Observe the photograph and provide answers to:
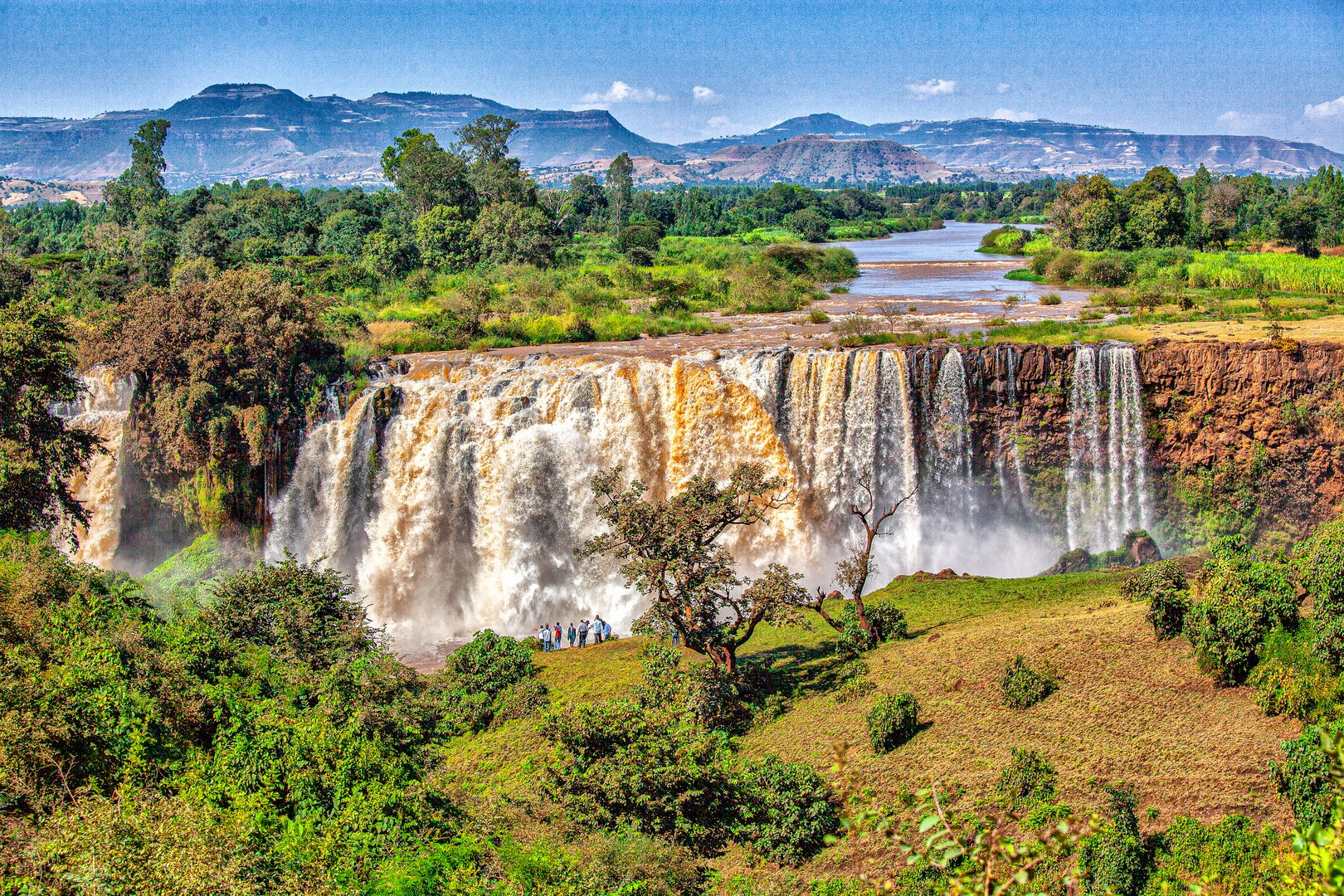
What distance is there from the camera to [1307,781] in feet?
35.6

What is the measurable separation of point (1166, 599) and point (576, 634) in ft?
43.3

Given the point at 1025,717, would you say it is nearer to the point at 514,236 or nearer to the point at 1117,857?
the point at 1117,857

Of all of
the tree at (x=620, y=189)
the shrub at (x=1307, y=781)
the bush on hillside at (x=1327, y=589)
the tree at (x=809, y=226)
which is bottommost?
the shrub at (x=1307, y=781)

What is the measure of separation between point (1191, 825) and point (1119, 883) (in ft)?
3.97

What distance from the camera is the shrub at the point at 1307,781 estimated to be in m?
10.5

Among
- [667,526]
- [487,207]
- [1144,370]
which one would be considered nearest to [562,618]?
[667,526]

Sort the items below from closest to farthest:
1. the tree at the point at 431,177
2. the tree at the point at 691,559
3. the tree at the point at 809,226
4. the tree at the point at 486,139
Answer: the tree at the point at 691,559 → the tree at the point at 431,177 → the tree at the point at 486,139 → the tree at the point at 809,226

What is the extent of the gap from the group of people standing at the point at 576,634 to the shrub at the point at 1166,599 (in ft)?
39.8

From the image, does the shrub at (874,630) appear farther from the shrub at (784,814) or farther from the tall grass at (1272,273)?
the tall grass at (1272,273)

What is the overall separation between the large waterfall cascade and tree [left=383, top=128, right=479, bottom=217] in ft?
108

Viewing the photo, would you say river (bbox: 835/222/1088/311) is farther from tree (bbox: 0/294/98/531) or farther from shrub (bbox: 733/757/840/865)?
tree (bbox: 0/294/98/531)

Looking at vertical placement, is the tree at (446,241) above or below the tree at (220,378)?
above

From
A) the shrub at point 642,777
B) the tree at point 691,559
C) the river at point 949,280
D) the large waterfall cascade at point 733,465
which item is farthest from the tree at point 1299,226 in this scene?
the shrub at point 642,777

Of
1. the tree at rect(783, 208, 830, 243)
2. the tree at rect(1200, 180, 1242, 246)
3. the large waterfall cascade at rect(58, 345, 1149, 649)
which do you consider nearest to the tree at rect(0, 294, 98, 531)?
the large waterfall cascade at rect(58, 345, 1149, 649)
